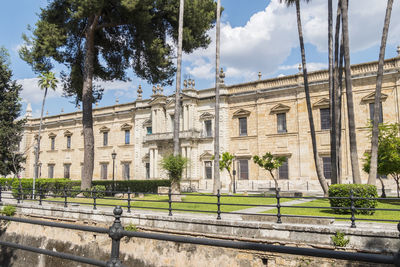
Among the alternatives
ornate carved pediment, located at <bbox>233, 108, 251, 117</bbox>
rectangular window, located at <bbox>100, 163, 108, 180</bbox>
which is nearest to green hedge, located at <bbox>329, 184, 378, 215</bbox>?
ornate carved pediment, located at <bbox>233, 108, 251, 117</bbox>

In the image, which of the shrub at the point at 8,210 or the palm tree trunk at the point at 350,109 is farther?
the shrub at the point at 8,210

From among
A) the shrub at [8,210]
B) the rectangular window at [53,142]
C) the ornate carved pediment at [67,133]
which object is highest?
the ornate carved pediment at [67,133]

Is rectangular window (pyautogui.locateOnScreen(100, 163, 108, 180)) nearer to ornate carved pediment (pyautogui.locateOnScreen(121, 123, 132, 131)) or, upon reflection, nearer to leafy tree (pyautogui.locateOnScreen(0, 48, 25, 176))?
ornate carved pediment (pyautogui.locateOnScreen(121, 123, 132, 131))

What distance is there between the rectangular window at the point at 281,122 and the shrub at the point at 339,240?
76.3ft

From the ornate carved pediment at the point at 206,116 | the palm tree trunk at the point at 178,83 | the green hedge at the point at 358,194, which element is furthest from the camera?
the ornate carved pediment at the point at 206,116

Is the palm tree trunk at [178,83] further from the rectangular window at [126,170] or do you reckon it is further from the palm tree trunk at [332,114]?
the rectangular window at [126,170]

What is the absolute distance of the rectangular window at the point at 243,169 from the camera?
106ft

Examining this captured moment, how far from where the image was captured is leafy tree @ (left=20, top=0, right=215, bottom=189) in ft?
72.0

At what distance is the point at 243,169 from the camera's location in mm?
32562

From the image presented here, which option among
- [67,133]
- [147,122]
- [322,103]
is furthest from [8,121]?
[322,103]

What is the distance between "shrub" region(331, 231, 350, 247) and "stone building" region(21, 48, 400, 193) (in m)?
20.3

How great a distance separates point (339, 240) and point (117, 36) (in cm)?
2221

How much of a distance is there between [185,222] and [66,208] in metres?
6.43

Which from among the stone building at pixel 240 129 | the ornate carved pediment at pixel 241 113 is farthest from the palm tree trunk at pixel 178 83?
the ornate carved pediment at pixel 241 113
